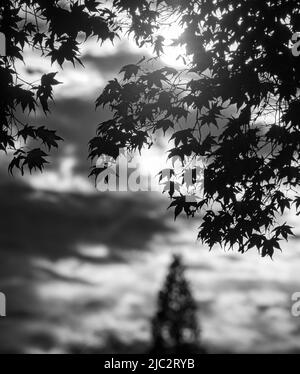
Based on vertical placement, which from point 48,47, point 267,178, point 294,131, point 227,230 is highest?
point 48,47

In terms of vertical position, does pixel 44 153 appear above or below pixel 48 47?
below

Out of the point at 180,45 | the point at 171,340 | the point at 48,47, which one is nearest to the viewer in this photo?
the point at 48,47

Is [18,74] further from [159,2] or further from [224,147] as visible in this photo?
[224,147]

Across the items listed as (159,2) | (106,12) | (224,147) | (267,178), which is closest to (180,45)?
(159,2)

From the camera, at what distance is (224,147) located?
7.09 meters

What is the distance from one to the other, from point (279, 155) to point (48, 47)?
10.8 feet

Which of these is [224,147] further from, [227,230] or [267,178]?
[227,230]

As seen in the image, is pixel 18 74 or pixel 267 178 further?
pixel 267 178

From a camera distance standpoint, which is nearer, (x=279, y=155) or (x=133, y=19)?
(x=279, y=155)

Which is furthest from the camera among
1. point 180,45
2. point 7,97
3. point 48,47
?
point 180,45

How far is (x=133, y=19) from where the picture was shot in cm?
760

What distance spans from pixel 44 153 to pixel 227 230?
8.83 feet

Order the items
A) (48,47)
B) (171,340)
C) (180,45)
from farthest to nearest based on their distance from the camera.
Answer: (171,340) < (180,45) < (48,47)

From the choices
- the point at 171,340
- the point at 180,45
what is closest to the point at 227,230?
the point at 180,45
